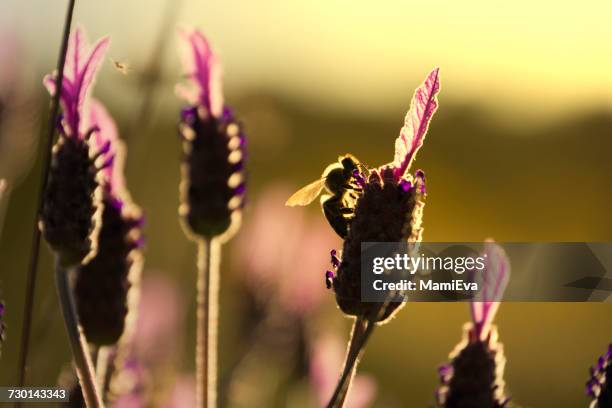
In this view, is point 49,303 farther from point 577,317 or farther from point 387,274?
point 577,317

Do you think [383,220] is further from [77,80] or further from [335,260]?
[77,80]

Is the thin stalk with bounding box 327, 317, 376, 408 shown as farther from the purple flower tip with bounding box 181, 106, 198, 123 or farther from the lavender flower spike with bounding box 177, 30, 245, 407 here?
the purple flower tip with bounding box 181, 106, 198, 123

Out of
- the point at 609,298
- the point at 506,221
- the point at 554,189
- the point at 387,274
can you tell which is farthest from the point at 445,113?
the point at 387,274

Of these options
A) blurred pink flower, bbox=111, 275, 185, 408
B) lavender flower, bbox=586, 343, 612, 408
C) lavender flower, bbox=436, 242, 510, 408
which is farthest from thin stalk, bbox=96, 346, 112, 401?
lavender flower, bbox=586, 343, 612, 408

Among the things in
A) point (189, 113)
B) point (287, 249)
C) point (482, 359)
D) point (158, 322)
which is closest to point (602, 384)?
point (482, 359)

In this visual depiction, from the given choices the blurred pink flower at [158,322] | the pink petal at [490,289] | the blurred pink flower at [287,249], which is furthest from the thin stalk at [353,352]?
the blurred pink flower at [158,322]

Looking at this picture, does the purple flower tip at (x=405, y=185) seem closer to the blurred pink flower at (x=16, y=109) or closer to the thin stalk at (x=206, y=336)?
the thin stalk at (x=206, y=336)
